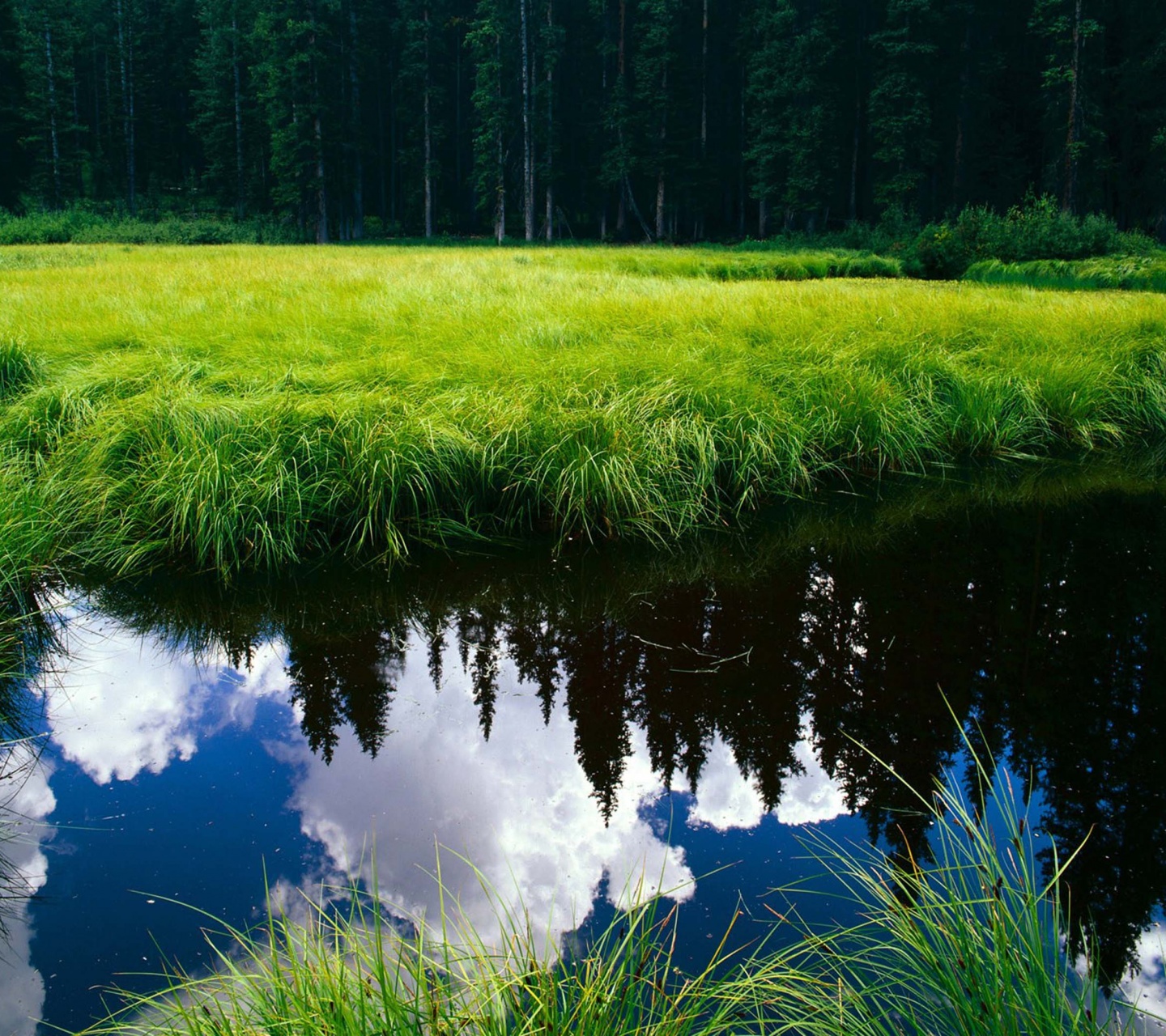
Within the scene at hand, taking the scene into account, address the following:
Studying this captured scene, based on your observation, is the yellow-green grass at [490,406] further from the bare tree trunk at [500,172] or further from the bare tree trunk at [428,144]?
the bare tree trunk at [428,144]

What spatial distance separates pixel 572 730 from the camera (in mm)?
2836

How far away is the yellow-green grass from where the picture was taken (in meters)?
4.27

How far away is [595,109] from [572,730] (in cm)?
3590

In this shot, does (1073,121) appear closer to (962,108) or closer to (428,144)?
(962,108)

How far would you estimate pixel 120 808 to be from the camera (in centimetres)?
240

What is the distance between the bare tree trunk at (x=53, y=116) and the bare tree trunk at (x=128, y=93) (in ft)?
8.62

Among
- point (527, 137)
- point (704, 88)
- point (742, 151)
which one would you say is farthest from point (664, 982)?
point (742, 151)

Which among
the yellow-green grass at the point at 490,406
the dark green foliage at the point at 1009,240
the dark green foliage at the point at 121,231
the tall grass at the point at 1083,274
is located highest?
the dark green foliage at the point at 121,231

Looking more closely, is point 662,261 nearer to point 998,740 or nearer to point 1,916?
point 998,740

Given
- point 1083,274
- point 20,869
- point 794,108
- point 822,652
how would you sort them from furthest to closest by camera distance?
point 794,108 < point 1083,274 < point 822,652 < point 20,869

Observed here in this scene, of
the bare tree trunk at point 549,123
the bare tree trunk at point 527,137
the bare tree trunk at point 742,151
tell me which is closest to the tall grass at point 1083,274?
the bare tree trunk at point 549,123

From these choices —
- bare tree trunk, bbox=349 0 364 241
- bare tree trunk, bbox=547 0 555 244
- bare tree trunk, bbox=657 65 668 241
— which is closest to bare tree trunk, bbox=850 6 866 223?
bare tree trunk, bbox=657 65 668 241

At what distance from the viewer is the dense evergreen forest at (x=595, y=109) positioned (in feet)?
83.5

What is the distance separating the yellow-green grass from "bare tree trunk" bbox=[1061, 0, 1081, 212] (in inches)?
648
